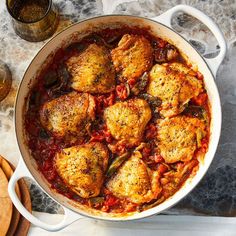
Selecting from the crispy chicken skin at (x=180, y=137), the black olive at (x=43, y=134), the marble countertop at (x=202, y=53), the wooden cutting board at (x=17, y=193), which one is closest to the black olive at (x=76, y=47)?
the marble countertop at (x=202, y=53)

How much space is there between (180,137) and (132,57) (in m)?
0.53

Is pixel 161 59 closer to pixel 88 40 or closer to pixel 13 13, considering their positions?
pixel 88 40

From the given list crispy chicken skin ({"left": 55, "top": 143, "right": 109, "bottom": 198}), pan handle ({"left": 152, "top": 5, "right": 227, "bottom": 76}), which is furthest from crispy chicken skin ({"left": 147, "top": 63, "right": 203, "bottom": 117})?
crispy chicken skin ({"left": 55, "top": 143, "right": 109, "bottom": 198})

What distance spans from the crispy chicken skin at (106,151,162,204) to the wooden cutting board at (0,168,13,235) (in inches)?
24.3

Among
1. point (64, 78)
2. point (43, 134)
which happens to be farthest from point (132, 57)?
point (43, 134)

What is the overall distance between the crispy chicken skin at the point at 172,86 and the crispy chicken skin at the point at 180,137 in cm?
6

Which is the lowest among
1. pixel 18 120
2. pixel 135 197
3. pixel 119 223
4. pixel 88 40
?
pixel 119 223

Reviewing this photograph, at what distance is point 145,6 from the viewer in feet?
12.5

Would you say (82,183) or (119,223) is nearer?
(82,183)

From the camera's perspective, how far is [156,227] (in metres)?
3.61

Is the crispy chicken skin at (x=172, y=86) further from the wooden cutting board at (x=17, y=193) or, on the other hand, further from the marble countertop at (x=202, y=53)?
the wooden cutting board at (x=17, y=193)

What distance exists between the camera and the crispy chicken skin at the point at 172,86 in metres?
3.41

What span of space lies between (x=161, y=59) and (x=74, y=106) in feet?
1.89

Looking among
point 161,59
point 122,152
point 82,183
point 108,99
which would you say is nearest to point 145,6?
point 161,59
